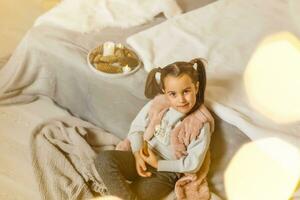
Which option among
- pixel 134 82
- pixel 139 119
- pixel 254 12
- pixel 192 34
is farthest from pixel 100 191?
pixel 254 12

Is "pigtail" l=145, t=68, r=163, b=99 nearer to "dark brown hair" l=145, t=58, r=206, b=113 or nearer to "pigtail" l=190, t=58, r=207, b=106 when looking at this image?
"dark brown hair" l=145, t=58, r=206, b=113

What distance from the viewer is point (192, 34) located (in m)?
1.65

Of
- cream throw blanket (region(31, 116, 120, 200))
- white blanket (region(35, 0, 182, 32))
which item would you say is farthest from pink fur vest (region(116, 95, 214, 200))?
white blanket (region(35, 0, 182, 32))

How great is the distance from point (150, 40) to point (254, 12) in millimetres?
500

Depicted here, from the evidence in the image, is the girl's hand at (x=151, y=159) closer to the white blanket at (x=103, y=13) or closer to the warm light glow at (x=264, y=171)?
the warm light glow at (x=264, y=171)

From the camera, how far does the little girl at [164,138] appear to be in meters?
1.26

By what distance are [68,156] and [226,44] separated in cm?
72

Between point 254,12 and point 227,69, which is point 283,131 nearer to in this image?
point 227,69

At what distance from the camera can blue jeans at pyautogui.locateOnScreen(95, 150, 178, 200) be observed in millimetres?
1360

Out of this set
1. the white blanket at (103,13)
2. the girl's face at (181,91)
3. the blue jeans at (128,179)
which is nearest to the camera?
the girl's face at (181,91)

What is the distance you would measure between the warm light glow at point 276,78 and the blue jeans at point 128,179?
384 millimetres

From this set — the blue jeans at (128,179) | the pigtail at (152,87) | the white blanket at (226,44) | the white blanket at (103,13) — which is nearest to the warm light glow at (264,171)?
the white blanket at (226,44)

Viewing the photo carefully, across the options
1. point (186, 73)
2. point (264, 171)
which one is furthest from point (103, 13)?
point (264, 171)

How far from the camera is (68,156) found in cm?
153
